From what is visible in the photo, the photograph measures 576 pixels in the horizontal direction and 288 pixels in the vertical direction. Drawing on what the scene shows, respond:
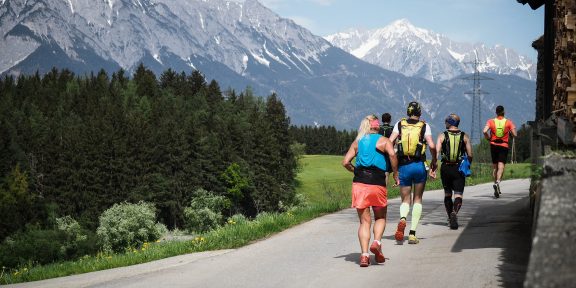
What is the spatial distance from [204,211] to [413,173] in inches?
3039

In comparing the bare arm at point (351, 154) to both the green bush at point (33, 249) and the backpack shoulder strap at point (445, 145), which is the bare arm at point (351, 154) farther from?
the green bush at point (33, 249)

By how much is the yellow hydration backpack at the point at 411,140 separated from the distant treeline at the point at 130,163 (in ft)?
278

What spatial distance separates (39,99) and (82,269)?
13417cm

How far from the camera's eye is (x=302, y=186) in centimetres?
12875

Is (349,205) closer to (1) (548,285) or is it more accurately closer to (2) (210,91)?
(1) (548,285)

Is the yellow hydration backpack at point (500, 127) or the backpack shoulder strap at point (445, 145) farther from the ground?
the yellow hydration backpack at point (500, 127)

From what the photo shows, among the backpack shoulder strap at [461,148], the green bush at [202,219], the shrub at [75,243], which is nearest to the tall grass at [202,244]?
the backpack shoulder strap at [461,148]

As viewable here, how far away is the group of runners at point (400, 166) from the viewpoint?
9.59 m

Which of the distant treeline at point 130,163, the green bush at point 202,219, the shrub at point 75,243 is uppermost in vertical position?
the distant treeline at point 130,163

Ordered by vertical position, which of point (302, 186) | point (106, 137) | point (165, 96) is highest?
point (165, 96)

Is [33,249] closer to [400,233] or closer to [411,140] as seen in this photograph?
[400,233]

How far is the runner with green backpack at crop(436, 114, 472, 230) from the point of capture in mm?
12648

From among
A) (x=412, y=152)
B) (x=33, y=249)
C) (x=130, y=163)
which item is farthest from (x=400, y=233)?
(x=130, y=163)

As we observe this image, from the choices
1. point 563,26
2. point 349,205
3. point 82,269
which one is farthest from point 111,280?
point 349,205
